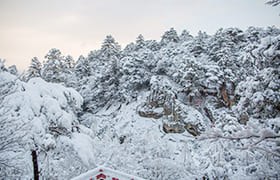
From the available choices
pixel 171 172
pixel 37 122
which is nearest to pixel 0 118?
pixel 37 122

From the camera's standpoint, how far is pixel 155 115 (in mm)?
12852

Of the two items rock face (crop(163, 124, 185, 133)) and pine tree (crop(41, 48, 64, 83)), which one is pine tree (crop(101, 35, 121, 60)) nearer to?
pine tree (crop(41, 48, 64, 83))

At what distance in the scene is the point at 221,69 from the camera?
14.4 meters

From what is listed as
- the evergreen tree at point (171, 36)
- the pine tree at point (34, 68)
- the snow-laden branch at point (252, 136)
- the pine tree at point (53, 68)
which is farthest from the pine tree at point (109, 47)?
the snow-laden branch at point (252, 136)

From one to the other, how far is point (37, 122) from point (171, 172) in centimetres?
599

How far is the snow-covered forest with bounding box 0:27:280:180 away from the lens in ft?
13.2

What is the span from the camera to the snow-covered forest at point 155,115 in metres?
4.03

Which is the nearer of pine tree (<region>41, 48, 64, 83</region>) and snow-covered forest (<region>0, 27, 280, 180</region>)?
snow-covered forest (<region>0, 27, 280, 180</region>)

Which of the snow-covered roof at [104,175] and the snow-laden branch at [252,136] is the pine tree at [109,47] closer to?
the snow-covered roof at [104,175]

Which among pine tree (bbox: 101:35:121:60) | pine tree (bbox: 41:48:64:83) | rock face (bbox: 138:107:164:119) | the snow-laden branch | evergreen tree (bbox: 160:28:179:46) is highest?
evergreen tree (bbox: 160:28:179:46)

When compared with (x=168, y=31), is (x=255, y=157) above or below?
below

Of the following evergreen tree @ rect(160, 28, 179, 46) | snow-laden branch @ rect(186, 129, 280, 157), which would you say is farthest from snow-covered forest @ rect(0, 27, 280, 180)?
evergreen tree @ rect(160, 28, 179, 46)

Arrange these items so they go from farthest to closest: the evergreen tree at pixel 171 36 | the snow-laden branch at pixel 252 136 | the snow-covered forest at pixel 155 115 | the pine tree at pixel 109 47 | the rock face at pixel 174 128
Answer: the evergreen tree at pixel 171 36 < the pine tree at pixel 109 47 < the rock face at pixel 174 128 < the snow-covered forest at pixel 155 115 < the snow-laden branch at pixel 252 136

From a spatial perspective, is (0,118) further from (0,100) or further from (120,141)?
(120,141)
